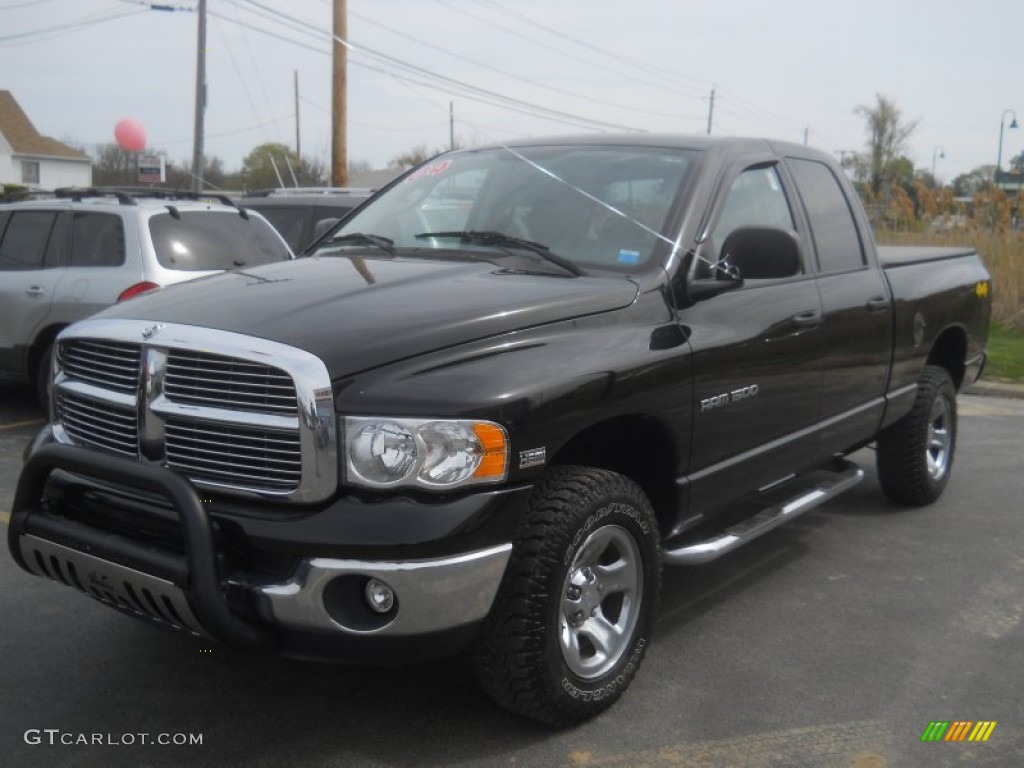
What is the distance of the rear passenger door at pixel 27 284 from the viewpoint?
8.02 meters

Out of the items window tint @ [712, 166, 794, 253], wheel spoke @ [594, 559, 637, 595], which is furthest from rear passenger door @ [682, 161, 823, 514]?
wheel spoke @ [594, 559, 637, 595]

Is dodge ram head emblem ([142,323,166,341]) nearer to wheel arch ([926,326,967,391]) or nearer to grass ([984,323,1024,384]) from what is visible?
wheel arch ([926,326,967,391])

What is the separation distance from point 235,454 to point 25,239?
6346 millimetres

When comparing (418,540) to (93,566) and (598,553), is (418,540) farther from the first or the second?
(93,566)

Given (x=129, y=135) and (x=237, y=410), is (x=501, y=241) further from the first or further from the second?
(x=129, y=135)

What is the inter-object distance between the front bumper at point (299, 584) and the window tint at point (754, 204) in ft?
5.84

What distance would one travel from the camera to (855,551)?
5387 mm

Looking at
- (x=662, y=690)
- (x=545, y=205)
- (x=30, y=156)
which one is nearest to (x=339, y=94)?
(x=545, y=205)

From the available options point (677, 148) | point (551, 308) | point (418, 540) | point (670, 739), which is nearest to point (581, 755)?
point (670, 739)

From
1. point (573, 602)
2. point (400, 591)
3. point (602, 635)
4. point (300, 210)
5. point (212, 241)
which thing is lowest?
point (602, 635)

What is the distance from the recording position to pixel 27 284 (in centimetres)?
813

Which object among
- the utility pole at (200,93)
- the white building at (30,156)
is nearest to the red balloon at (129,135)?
the utility pole at (200,93)

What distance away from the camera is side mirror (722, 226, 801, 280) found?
397 centimetres

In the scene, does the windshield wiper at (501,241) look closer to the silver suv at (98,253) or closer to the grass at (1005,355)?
the silver suv at (98,253)
